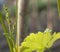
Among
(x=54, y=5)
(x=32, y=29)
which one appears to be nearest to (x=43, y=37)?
(x=32, y=29)

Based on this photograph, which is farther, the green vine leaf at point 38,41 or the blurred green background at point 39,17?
the blurred green background at point 39,17

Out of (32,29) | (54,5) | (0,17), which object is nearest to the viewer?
(0,17)

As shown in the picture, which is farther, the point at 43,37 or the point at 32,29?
the point at 32,29

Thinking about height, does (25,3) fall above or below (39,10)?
above

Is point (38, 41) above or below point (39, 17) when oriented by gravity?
above

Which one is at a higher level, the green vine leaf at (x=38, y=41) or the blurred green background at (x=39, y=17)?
the green vine leaf at (x=38, y=41)

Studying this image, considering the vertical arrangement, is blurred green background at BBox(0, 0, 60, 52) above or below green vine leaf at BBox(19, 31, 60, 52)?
below

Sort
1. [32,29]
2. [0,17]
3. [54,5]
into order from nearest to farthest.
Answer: [0,17] → [32,29] → [54,5]

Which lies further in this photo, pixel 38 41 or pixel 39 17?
pixel 39 17

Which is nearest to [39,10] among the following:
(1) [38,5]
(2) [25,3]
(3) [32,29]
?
(1) [38,5]

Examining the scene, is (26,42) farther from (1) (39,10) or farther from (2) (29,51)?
(1) (39,10)

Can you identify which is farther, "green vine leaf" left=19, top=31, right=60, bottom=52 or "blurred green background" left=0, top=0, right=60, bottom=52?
"blurred green background" left=0, top=0, right=60, bottom=52
